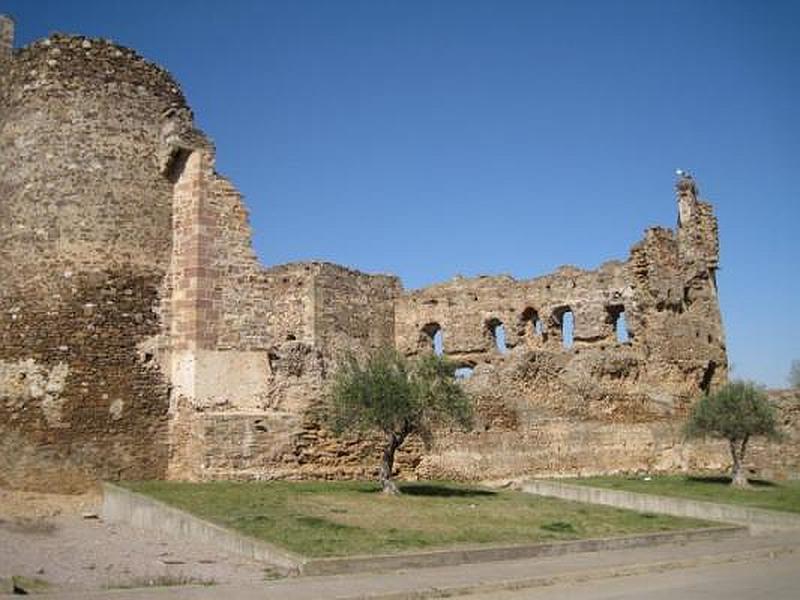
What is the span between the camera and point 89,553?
12102 mm

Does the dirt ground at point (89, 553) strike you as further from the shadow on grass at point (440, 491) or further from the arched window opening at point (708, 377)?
the arched window opening at point (708, 377)

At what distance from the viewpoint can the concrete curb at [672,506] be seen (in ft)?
48.8

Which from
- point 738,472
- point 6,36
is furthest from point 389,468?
point 6,36

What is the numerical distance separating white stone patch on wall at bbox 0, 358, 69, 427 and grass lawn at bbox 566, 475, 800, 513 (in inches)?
438

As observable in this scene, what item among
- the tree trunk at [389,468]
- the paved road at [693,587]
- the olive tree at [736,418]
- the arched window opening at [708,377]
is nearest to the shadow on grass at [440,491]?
the tree trunk at [389,468]

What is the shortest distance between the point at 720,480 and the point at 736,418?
6.46 feet

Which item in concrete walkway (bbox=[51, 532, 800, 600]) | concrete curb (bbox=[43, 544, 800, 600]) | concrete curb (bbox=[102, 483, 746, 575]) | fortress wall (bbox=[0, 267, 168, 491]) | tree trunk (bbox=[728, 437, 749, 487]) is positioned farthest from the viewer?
tree trunk (bbox=[728, 437, 749, 487])

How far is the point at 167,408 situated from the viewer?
18703mm

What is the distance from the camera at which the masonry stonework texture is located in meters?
17.6

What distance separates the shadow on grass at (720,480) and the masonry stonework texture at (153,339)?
135 cm

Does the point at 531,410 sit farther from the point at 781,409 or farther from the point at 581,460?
the point at 781,409

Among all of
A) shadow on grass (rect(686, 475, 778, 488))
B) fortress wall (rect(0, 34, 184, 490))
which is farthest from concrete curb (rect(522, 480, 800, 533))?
fortress wall (rect(0, 34, 184, 490))

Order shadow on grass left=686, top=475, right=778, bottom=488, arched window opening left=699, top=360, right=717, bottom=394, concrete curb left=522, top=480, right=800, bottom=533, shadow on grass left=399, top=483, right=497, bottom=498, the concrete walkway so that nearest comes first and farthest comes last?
1. the concrete walkway
2. concrete curb left=522, top=480, right=800, bottom=533
3. shadow on grass left=399, top=483, right=497, bottom=498
4. shadow on grass left=686, top=475, right=778, bottom=488
5. arched window opening left=699, top=360, right=717, bottom=394

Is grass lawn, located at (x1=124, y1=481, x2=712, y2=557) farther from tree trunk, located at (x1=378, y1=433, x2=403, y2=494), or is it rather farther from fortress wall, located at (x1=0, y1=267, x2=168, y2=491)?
fortress wall, located at (x1=0, y1=267, x2=168, y2=491)
